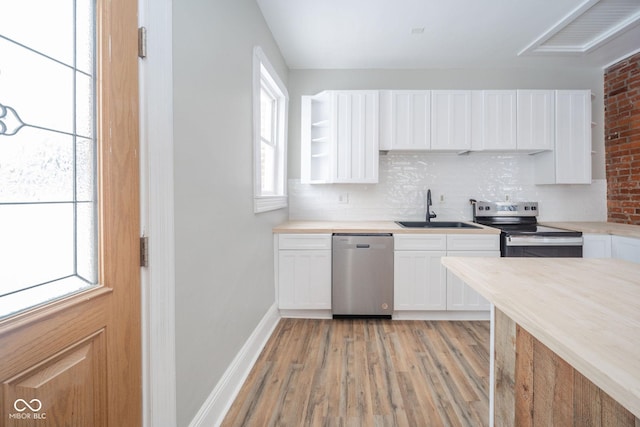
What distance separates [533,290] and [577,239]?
97.4 inches

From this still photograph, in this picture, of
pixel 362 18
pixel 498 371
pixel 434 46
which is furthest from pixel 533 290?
pixel 434 46

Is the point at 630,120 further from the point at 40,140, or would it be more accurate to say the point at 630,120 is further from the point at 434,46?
the point at 40,140

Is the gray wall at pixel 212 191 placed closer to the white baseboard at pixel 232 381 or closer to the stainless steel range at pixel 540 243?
the white baseboard at pixel 232 381

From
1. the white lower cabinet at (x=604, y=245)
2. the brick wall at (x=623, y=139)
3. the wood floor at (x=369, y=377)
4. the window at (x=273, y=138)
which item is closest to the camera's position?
the wood floor at (x=369, y=377)

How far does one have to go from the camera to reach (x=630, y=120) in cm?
306

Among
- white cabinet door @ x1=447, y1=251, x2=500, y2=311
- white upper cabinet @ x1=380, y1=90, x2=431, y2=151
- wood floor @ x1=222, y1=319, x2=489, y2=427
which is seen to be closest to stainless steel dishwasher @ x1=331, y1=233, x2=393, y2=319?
wood floor @ x1=222, y1=319, x2=489, y2=427

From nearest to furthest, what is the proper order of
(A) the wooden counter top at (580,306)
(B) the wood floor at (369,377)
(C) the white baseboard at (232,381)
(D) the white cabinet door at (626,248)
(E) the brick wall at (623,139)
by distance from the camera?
(A) the wooden counter top at (580,306)
(C) the white baseboard at (232,381)
(B) the wood floor at (369,377)
(D) the white cabinet door at (626,248)
(E) the brick wall at (623,139)

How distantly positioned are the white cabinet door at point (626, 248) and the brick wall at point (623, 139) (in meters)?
0.74

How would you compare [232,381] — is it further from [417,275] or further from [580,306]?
[417,275]

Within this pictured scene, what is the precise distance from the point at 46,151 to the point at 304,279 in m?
2.34

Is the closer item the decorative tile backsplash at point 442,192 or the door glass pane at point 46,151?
the door glass pane at point 46,151

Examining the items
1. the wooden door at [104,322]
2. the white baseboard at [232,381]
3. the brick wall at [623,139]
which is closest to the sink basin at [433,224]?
the brick wall at [623,139]

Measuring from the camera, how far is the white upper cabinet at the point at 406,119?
3117 mm

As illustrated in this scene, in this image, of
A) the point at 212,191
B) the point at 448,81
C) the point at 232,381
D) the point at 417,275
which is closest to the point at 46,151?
the point at 212,191
